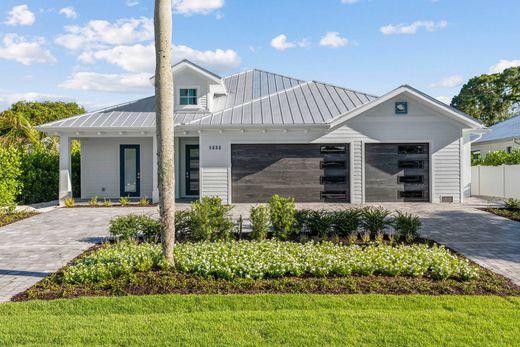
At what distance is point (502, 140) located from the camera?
74.0 feet

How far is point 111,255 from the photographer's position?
5938mm

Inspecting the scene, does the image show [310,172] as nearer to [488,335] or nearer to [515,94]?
[488,335]

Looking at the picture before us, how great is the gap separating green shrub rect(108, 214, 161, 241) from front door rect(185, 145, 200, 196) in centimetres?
894

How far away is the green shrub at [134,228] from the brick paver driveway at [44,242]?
68cm

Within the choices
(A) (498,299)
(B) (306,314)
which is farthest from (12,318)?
(A) (498,299)

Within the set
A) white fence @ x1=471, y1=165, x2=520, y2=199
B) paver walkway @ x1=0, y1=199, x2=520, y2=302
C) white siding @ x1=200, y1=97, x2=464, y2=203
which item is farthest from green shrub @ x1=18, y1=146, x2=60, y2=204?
white fence @ x1=471, y1=165, x2=520, y2=199

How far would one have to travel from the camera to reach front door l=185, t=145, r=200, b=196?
1670 cm

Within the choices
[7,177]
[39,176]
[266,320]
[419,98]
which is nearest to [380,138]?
[419,98]

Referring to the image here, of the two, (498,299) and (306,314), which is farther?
(498,299)

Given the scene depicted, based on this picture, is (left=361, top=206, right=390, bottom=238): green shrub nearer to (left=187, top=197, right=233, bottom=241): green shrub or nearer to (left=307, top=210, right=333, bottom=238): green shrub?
(left=307, top=210, right=333, bottom=238): green shrub

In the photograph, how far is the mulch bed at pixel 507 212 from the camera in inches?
441

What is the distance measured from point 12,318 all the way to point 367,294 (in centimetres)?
388

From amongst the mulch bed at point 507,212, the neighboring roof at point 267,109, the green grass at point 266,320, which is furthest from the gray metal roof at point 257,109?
the green grass at point 266,320

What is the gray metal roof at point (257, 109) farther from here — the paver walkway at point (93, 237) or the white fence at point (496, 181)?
the white fence at point (496, 181)
